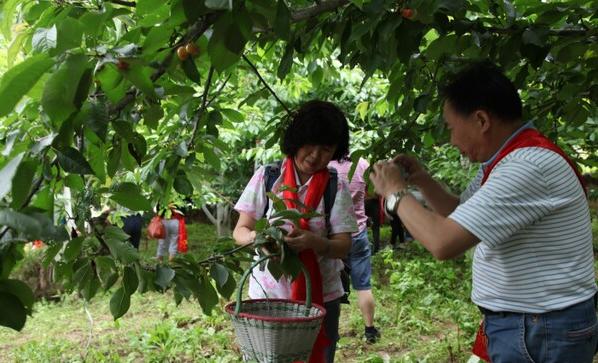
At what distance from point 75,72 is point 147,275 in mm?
700

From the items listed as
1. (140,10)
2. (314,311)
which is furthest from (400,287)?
(140,10)

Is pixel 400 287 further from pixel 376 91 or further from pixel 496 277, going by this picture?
pixel 496 277

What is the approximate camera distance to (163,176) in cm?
212

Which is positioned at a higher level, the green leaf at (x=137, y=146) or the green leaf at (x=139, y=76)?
the green leaf at (x=139, y=76)

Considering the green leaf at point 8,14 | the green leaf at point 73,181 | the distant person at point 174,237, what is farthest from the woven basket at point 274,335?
the distant person at point 174,237

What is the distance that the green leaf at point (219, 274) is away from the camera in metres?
1.71

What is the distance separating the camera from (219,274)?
5.60 feet

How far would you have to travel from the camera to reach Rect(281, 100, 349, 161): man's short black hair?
2.18 metres

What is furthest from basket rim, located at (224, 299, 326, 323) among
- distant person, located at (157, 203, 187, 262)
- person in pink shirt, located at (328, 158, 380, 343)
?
distant person, located at (157, 203, 187, 262)

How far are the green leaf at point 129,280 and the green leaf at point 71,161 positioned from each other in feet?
1.49

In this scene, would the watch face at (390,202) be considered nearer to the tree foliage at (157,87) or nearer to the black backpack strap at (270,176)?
the tree foliage at (157,87)

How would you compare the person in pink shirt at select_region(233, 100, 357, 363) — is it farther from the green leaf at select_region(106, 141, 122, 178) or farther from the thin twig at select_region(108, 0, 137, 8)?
the thin twig at select_region(108, 0, 137, 8)

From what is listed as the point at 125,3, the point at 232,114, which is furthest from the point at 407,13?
the point at 232,114

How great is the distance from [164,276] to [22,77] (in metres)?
A: 0.73
